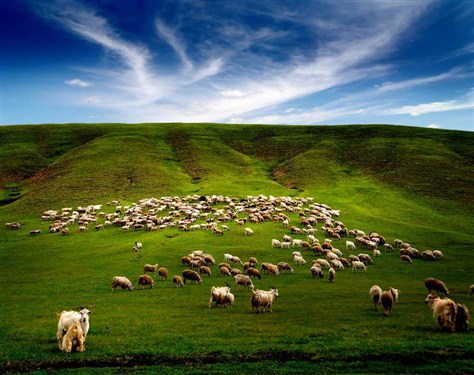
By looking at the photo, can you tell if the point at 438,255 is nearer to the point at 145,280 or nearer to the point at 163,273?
the point at 163,273

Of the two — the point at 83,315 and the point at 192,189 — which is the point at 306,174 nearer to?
the point at 192,189

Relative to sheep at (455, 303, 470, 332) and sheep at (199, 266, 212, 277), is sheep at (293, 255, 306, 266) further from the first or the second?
sheep at (455, 303, 470, 332)

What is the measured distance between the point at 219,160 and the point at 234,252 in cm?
6679

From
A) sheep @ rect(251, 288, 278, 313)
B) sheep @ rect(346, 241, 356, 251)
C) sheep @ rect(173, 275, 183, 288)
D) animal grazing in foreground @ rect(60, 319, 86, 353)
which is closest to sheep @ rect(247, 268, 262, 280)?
sheep @ rect(173, 275, 183, 288)

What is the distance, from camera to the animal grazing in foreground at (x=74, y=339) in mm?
17094

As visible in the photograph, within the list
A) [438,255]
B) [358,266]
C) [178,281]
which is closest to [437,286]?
[358,266]

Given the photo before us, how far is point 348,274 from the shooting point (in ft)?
116

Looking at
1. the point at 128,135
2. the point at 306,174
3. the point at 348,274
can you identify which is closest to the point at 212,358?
the point at 348,274

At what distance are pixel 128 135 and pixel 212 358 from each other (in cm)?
11836

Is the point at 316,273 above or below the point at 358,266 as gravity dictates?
above

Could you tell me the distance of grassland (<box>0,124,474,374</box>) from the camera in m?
16.6

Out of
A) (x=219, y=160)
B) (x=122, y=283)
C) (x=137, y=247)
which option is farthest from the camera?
(x=219, y=160)

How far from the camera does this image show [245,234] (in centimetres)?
4953

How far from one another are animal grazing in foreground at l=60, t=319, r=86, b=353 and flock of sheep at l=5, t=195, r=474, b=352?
0.04m
